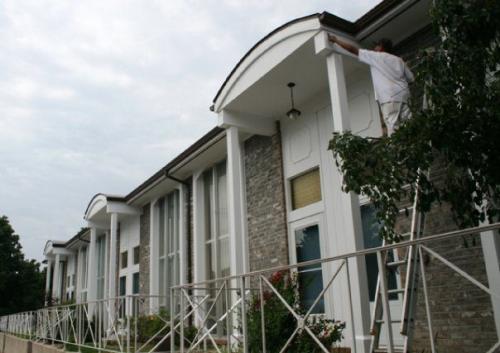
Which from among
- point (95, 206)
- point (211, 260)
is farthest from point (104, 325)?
point (95, 206)

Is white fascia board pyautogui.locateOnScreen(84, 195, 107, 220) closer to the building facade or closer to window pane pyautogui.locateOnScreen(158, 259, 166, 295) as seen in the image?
the building facade

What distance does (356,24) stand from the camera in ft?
21.7

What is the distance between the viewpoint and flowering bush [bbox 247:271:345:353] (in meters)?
5.25

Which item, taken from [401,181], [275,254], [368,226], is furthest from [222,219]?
[401,181]

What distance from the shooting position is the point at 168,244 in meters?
14.2

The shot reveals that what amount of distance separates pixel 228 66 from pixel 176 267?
696 centimetres

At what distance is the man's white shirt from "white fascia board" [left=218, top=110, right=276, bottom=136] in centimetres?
393

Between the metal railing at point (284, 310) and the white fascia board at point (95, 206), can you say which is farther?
the white fascia board at point (95, 206)

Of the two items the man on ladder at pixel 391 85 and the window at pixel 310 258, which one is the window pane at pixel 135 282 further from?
the man on ladder at pixel 391 85

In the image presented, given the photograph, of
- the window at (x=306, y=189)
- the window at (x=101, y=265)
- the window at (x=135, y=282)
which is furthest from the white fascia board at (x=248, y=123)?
the window at (x=101, y=265)

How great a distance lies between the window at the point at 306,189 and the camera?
8.69m

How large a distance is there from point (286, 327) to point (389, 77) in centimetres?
320

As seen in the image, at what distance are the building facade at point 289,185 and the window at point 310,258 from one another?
3 cm

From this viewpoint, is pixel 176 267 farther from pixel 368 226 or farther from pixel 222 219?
pixel 368 226
